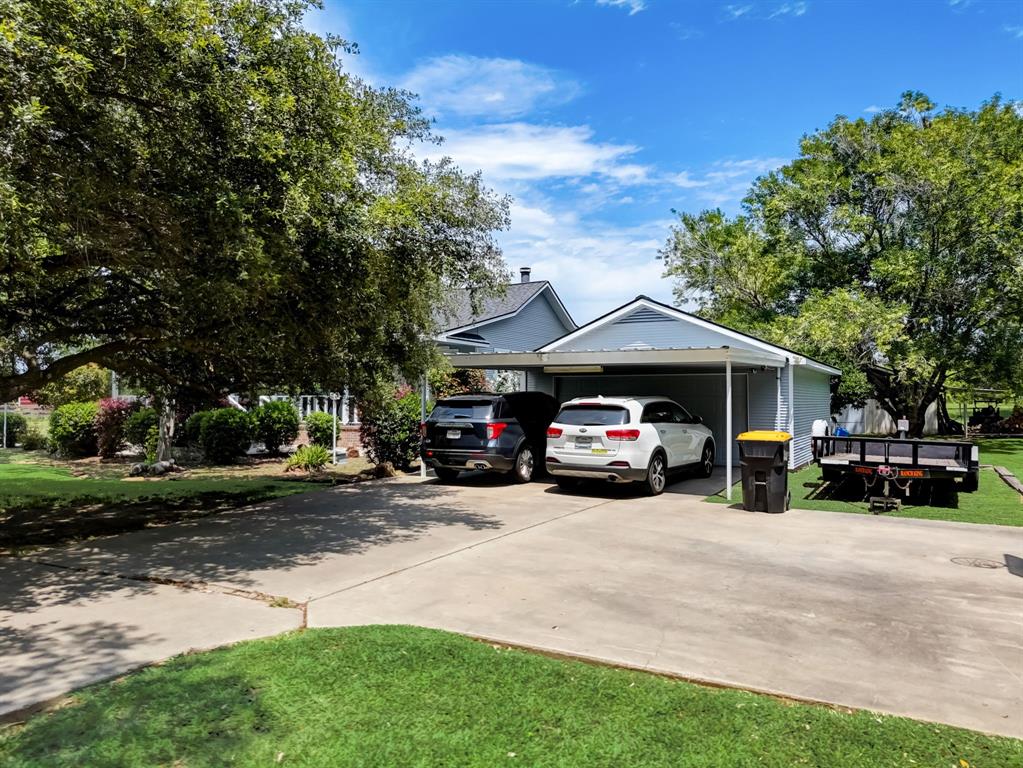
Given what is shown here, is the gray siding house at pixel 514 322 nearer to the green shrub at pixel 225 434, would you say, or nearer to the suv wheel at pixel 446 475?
the green shrub at pixel 225 434

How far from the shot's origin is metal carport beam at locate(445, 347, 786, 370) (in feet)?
36.7

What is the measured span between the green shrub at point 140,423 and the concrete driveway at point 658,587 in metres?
9.94

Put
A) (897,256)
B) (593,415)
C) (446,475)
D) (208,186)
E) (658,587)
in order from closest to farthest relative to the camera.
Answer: (208,186) → (658,587) → (593,415) → (446,475) → (897,256)

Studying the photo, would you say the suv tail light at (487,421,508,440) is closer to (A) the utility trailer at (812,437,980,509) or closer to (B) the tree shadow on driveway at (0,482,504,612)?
(B) the tree shadow on driveway at (0,482,504,612)

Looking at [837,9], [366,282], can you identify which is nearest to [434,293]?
[366,282]

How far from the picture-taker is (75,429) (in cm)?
1970

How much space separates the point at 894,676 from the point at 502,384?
1856 cm

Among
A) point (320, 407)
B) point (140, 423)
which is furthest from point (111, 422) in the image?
point (320, 407)

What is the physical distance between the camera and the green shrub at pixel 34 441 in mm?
23561

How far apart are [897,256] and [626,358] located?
53.6 feet

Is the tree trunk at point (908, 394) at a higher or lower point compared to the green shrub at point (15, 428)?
higher

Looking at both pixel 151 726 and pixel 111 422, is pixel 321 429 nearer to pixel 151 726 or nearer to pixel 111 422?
pixel 111 422

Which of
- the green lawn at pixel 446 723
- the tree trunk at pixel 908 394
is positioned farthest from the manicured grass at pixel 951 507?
the tree trunk at pixel 908 394

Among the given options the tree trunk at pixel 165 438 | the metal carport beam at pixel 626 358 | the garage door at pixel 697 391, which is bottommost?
the tree trunk at pixel 165 438
